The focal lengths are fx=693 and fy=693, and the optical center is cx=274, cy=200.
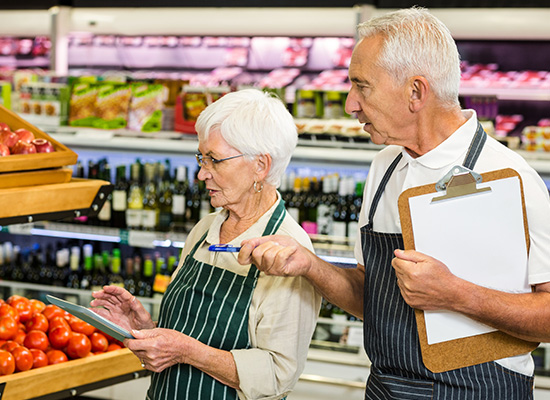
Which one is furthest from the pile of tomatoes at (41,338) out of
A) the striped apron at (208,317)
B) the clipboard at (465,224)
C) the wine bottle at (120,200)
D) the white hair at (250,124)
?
the wine bottle at (120,200)

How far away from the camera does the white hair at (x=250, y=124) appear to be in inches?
75.6

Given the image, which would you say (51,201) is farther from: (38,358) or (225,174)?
(225,174)

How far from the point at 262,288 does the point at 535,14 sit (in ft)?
10.3

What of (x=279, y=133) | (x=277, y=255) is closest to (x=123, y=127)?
(x=279, y=133)

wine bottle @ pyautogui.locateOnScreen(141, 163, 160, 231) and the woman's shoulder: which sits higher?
the woman's shoulder

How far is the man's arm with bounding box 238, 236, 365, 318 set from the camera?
5.51ft

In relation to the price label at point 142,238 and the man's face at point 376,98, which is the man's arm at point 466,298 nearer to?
the man's face at point 376,98

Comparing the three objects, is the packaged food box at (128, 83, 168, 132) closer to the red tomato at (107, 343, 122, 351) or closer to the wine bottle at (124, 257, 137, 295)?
the wine bottle at (124, 257, 137, 295)

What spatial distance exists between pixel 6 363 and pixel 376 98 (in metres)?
1.49

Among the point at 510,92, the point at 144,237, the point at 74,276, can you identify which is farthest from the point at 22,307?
the point at 510,92

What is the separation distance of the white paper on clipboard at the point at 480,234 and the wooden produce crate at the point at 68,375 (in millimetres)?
1381

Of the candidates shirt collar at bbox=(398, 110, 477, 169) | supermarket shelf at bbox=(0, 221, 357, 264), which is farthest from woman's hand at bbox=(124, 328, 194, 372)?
supermarket shelf at bbox=(0, 221, 357, 264)

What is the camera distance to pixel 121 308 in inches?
82.4

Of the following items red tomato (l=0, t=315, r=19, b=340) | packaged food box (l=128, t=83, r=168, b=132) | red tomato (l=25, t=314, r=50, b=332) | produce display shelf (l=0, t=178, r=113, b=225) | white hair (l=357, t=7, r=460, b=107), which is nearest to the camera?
white hair (l=357, t=7, r=460, b=107)
